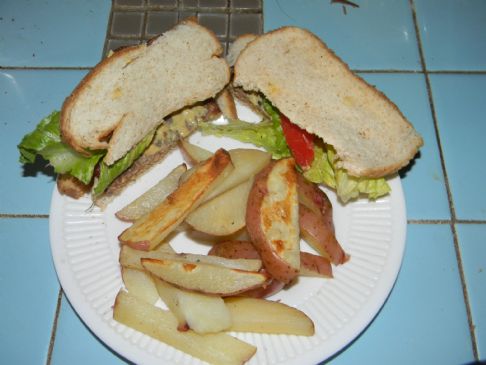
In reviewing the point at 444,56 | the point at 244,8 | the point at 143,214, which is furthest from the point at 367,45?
the point at 143,214

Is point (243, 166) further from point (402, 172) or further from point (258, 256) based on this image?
point (402, 172)

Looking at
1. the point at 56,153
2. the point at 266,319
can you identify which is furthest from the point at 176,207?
the point at 56,153

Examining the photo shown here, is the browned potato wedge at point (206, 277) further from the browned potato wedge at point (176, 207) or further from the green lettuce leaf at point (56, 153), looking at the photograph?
the green lettuce leaf at point (56, 153)

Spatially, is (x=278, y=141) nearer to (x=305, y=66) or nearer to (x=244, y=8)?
(x=305, y=66)

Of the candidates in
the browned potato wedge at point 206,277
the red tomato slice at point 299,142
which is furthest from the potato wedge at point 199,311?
the red tomato slice at point 299,142

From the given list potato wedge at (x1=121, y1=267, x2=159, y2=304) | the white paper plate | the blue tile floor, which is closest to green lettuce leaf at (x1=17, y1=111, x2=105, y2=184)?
the white paper plate
